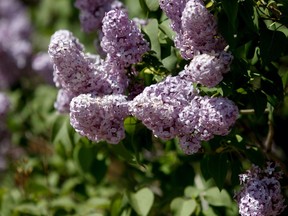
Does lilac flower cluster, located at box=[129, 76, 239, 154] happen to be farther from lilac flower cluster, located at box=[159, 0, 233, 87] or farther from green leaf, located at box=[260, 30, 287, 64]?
green leaf, located at box=[260, 30, 287, 64]

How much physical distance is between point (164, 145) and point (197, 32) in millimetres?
1008

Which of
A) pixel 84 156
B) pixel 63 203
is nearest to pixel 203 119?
pixel 84 156

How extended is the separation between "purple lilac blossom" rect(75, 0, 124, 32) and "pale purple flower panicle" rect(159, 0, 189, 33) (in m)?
0.52

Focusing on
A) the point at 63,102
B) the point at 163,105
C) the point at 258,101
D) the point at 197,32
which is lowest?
the point at 63,102

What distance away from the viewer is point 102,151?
2812mm

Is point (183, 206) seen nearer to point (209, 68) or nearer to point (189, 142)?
point (189, 142)

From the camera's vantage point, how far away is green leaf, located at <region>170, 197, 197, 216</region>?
2389mm

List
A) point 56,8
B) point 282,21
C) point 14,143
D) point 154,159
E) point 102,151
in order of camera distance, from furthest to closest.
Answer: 1. point 56,8
2. point 14,143
3. point 154,159
4. point 102,151
5. point 282,21

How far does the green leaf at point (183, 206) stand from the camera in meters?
2.39

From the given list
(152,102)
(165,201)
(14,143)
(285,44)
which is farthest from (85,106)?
(14,143)

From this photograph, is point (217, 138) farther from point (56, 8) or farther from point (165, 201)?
point (56, 8)

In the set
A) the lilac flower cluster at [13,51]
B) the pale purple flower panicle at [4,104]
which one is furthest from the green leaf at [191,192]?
the lilac flower cluster at [13,51]

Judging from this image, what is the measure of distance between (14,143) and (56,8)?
3.17 ft

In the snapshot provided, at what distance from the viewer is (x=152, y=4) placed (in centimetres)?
221
